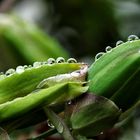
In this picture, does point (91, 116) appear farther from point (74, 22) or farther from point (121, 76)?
point (74, 22)

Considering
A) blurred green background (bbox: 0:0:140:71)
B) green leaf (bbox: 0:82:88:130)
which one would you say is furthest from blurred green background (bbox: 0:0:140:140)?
green leaf (bbox: 0:82:88:130)

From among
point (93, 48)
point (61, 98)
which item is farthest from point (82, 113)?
point (93, 48)

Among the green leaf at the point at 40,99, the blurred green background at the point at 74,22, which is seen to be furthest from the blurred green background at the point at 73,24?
the green leaf at the point at 40,99

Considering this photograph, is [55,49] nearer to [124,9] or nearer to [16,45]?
[16,45]

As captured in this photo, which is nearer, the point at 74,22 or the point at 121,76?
the point at 121,76

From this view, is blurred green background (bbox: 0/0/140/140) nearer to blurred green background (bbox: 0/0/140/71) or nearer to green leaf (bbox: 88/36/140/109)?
blurred green background (bbox: 0/0/140/71)

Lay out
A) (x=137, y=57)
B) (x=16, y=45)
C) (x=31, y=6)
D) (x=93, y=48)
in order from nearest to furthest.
Answer: (x=137, y=57)
(x=16, y=45)
(x=93, y=48)
(x=31, y=6)

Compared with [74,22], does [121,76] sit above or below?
below

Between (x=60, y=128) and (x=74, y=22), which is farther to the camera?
(x=74, y=22)

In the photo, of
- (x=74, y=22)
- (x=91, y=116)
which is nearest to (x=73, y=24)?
(x=74, y=22)

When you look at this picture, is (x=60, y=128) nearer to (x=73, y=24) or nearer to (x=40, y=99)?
(x=40, y=99)

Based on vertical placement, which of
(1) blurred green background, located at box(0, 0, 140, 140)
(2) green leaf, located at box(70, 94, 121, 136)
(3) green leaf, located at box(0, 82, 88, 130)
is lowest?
(2) green leaf, located at box(70, 94, 121, 136)
